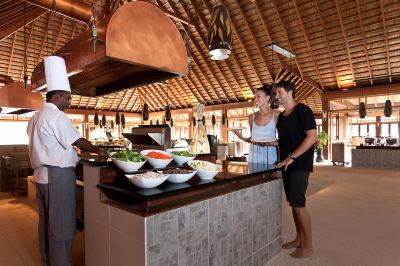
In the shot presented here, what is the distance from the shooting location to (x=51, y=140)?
189 cm

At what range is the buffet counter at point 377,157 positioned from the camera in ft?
28.0

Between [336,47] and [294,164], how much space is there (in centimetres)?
822

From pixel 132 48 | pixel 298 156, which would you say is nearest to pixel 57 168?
pixel 132 48

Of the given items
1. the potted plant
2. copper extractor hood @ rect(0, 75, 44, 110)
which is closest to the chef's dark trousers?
copper extractor hood @ rect(0, 75, 44, 110)

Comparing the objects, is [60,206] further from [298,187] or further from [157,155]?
[298,187]

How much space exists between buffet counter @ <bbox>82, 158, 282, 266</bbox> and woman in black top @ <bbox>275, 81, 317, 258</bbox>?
0.28m

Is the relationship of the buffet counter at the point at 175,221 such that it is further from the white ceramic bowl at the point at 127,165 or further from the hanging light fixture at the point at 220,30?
the hanging light fixture at the point at 220,30

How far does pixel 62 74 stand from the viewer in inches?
84.0

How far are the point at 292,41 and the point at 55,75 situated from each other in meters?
9.08

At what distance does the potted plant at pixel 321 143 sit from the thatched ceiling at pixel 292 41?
6.86ft

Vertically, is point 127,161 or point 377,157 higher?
point 127,161

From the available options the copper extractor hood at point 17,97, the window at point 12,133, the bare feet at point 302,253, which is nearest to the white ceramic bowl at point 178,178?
the bare feet at point 302,253

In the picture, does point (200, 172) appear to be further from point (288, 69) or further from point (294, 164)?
point (288, 69)

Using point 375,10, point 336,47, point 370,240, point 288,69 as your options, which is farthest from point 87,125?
point 370,240
